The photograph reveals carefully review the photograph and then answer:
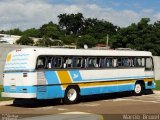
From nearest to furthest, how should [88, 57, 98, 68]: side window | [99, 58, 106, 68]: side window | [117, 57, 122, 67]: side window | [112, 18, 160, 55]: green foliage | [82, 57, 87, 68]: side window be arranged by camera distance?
[82, 57, 87, 68]: side window → [88, 57, 98, 68]: side window → [99, 58, 106, 68]: side window → [117, 57, 122, 67]: side window → [112, 18, 160, 55]: green foliage

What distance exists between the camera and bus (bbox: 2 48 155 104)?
1903cm

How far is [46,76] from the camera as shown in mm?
19375

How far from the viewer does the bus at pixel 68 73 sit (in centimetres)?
1903

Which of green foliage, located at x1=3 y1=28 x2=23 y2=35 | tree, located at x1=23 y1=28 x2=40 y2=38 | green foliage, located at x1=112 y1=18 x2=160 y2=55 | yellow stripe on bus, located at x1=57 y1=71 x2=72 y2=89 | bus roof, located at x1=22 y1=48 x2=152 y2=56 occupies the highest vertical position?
green foliage, located at x1=3 y1=28 x2=23 y2=35

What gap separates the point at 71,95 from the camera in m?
20.8

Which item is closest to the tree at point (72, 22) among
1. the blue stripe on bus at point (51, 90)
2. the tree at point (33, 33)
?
the tree at point (33, 33)

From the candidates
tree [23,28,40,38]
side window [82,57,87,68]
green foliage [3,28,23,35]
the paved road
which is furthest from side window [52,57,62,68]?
green foliage [3,28,23,35]

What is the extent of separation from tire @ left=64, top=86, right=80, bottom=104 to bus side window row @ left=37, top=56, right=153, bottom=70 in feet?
3.51

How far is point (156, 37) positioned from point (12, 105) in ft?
139

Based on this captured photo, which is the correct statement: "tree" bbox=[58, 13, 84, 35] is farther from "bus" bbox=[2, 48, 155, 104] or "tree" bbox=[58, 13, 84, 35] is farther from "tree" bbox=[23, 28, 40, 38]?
"bus" bbox=[2, 48, 155, 104]

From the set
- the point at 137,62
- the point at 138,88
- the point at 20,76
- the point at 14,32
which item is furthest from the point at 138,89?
the point at 14,32

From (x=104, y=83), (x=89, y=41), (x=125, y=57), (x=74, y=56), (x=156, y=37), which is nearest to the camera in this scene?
(x=74, y=56)

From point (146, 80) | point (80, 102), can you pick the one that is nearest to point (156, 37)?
point (146, 80)

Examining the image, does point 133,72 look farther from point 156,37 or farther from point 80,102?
point 156,37
